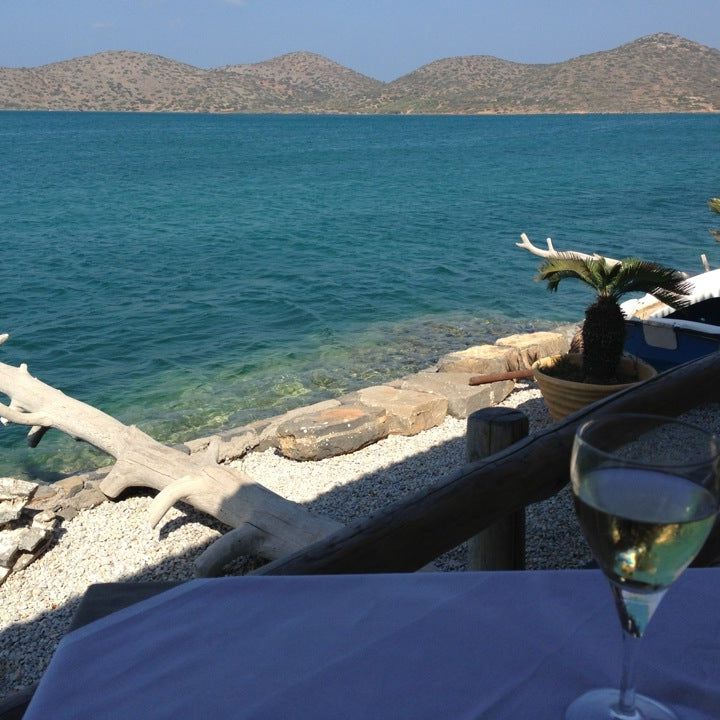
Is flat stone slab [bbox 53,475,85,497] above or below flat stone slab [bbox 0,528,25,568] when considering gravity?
below

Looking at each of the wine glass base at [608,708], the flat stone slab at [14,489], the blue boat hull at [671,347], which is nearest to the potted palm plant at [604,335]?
the blue boat hull at [671,347]

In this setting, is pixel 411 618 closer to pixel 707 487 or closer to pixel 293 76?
pixel 707 487

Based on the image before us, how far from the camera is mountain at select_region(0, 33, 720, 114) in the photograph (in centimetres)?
12706

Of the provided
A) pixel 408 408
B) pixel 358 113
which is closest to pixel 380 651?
pixel 408 408

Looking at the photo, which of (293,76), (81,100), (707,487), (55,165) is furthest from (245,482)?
(293,76)

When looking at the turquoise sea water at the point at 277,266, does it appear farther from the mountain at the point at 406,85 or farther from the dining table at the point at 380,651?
the mountain at the point at 406,85

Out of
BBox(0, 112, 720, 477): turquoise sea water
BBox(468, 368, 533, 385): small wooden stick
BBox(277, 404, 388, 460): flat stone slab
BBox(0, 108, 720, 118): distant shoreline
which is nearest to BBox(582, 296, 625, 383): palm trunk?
BBox(468, 368, 533, 385): small wooden stick

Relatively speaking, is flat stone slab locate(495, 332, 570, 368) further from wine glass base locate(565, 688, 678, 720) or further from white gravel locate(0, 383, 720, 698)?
wine glass base locate(565, 688, 678, 720)

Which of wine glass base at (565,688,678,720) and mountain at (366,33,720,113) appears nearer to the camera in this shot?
wine glass base at (565,688,678,720)

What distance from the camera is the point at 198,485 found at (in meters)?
5.48

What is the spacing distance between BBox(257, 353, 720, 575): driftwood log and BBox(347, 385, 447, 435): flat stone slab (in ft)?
14.5

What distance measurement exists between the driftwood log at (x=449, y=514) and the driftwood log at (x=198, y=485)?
2569mm

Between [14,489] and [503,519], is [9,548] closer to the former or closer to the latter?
[14,489]

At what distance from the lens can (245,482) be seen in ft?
18.0
